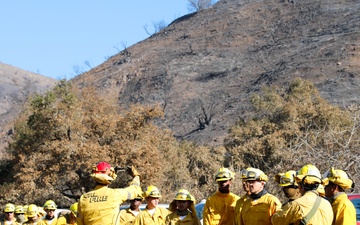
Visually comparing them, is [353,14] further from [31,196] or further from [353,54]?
[31,196]

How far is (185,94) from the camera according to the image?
7881 cm

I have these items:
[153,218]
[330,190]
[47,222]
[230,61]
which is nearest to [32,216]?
[47,222]

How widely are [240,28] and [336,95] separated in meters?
35.5

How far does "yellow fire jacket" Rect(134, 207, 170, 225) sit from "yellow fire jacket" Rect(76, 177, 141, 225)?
55.3 inches

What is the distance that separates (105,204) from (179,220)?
1.52 metres

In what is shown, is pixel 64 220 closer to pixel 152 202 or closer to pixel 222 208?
pixel 152 202

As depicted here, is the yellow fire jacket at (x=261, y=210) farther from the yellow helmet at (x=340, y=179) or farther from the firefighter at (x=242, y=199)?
the yellow helmet at (x=340, y=179)

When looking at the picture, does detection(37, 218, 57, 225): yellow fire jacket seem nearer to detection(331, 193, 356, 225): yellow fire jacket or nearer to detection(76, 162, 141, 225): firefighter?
detection(76, 162, 141, 225): firefighter

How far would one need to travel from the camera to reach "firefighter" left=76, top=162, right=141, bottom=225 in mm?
8008

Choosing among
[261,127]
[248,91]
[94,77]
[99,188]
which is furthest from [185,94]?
[99,188]

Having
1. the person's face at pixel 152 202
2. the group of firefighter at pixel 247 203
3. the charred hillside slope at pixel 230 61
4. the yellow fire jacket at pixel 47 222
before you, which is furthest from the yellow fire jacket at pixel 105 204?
the charred hillside slope at pixel 230 61

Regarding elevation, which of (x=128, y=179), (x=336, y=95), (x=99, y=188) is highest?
(x=99, y=188)

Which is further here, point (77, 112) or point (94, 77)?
point (94, 77)

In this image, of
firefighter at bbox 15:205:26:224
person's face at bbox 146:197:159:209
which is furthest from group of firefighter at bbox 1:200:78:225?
person's face at bbox 146:197:159:209
